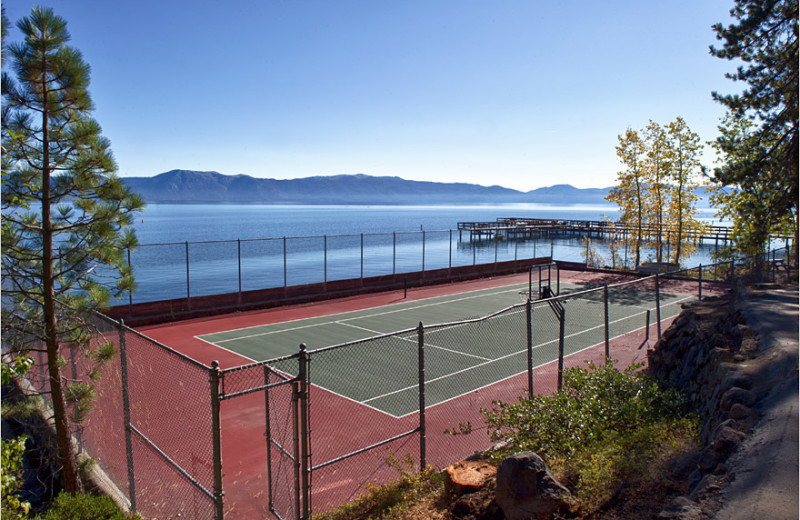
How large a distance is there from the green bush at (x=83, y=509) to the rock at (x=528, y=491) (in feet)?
19.4

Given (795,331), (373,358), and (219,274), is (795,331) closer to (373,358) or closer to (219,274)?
(373,358)

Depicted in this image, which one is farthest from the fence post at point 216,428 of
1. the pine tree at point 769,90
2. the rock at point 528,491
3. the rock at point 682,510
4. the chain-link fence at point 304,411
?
the pine tree at point 769,90

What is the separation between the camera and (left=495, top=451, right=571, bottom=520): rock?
18.2 ft

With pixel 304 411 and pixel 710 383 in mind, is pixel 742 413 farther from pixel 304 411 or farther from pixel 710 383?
pixel 304 411

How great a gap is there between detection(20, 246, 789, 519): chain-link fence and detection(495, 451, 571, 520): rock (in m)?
2.41

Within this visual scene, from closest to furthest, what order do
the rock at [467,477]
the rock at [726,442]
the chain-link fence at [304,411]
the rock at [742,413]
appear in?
the rock at [726,442], the rock at [742,413], the rock at [467,477], the chain-link fence at [304,411]

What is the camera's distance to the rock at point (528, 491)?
219 inches

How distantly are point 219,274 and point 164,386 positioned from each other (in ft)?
164

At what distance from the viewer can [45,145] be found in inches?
337

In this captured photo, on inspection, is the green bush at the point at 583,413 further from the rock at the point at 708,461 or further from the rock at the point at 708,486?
the rock at the point at 708,486

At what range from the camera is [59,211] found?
887 cm

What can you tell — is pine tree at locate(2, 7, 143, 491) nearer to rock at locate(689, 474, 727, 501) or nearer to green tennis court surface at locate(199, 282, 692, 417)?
green tennis court surface at locate(199, 282, 692, 417)

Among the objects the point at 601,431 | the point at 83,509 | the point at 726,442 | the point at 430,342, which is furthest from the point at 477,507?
the point at 430,342

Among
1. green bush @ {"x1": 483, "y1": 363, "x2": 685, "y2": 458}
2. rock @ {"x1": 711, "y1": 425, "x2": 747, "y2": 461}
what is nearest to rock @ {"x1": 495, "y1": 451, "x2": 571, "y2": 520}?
rock @ {"x1": 711, "y1": 425, "x2": 747, "y2": 461}
